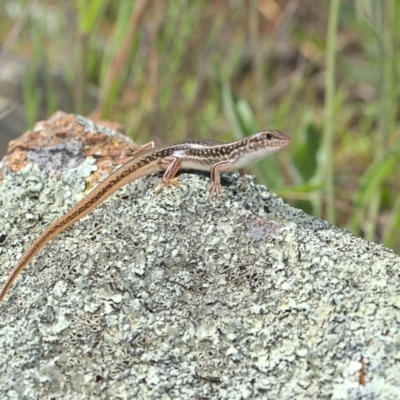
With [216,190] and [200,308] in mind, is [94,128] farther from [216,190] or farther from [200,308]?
[200,308]

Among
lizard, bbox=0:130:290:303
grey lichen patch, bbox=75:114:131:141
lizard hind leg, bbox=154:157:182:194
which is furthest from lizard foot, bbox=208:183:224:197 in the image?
grey lichen patch, bbox=75:114:131:141

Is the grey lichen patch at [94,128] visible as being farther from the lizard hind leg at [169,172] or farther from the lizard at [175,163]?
the lizard hind leg at [169,172]

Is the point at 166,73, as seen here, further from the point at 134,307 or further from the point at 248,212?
the point at 134,307

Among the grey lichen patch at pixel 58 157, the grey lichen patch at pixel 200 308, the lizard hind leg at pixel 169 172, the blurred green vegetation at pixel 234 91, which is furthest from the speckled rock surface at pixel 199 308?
the blurred green vegetation at pixel 234 91

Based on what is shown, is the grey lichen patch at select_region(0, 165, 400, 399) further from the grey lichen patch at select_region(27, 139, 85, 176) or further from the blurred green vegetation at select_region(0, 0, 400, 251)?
the blurred green vegetation at select_region(0, 0, 400, 251)

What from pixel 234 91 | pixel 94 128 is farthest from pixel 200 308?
pixel 234 91
